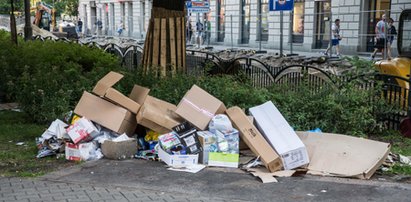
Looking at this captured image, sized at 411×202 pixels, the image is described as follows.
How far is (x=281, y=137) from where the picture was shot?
6.08m

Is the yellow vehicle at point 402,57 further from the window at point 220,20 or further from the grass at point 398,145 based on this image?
the window at point 220,20

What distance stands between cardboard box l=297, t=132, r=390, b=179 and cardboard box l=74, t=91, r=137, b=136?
7.26 ft

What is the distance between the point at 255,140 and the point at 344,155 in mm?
1028

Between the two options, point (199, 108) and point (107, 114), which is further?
point (107, 114)

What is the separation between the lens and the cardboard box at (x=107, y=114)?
643 cm

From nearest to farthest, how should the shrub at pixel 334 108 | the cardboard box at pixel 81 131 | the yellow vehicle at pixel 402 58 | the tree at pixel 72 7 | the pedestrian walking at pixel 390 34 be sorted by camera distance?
the cardboard box at pixel 81 131
the shrub at pixel 334 108
the yellow vehicle at pixel 402 58
the pedestrian walking at pixel 390 34
the tree at pixel 72 7

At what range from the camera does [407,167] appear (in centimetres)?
588

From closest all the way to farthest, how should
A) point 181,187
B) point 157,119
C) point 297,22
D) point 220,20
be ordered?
point 181,187
point 157,119
point 297,22
point 220,20

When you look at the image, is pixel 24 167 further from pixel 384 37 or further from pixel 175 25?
pixel 384 37

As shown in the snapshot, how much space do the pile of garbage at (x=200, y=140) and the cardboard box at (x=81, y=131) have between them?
12mm

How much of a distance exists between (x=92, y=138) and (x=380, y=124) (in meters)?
4.30

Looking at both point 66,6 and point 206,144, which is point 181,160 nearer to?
point 206,144

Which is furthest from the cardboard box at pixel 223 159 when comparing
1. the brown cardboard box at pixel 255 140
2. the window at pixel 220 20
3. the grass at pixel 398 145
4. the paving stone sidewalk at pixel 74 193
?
the window at pixel 220 20

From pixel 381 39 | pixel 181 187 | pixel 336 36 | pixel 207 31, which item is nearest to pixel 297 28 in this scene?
pixel 336 36
